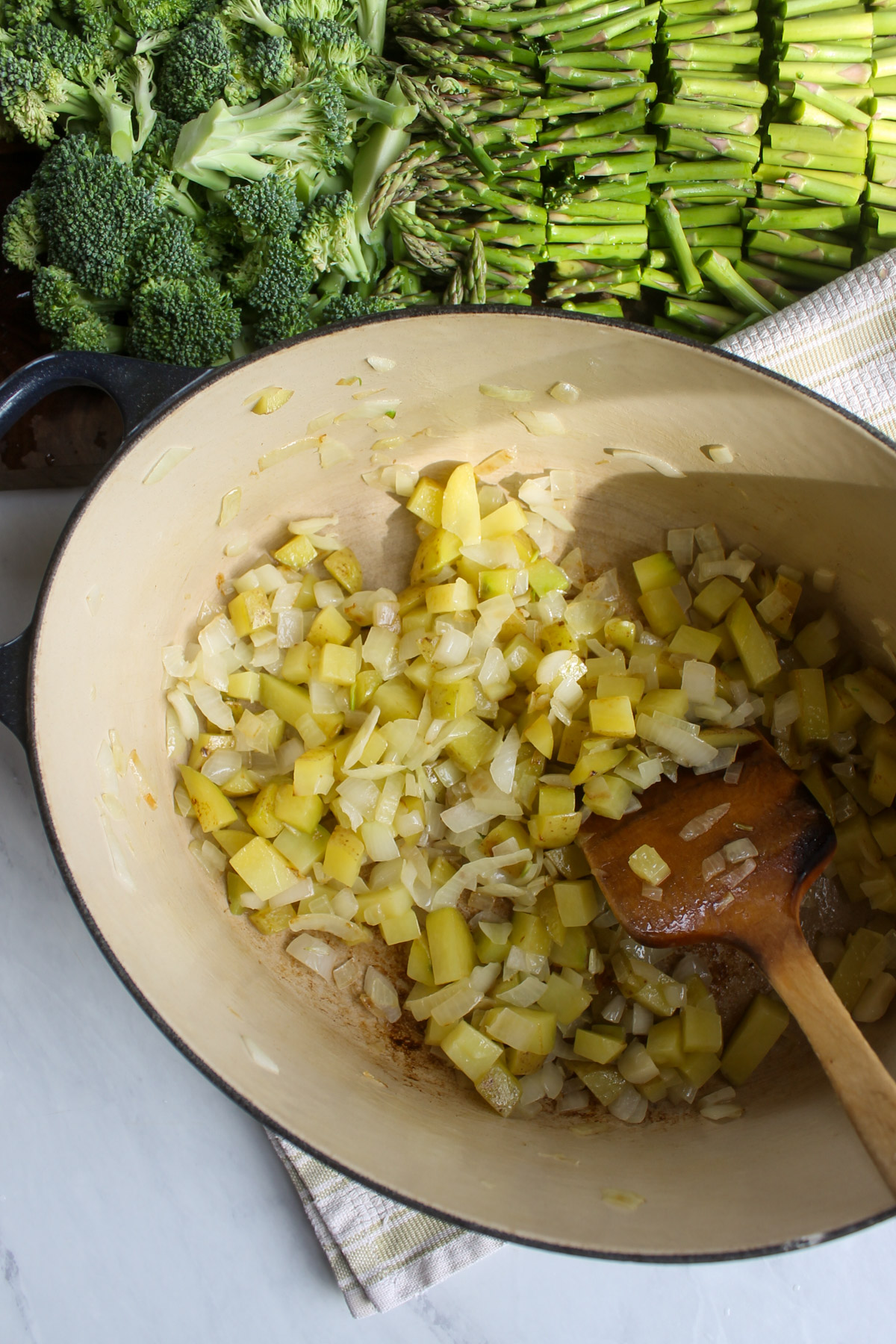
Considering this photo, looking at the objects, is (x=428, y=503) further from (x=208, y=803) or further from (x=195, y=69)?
(x=195, y=69)

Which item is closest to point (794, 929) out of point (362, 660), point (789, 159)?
point (362, 660)

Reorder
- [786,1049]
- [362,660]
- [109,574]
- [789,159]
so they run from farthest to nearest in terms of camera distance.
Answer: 1. [789,159]
2. [362,660]
3. [786,1049]
4. [109,574]

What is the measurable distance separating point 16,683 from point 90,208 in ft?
2.86

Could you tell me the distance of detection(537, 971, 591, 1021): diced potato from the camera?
1510 mm

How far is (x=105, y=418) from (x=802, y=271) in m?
1.44

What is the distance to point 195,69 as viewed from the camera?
1513 millimetres

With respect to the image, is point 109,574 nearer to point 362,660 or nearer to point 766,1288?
point 362,660

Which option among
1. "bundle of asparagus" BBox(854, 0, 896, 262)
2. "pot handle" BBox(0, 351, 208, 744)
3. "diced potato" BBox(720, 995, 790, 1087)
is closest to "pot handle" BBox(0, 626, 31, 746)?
"pot handle" BBox(0, 351, 208, 744)

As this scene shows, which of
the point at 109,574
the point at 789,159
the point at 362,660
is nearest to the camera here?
the point at 109,574

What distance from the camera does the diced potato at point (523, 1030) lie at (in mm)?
1466

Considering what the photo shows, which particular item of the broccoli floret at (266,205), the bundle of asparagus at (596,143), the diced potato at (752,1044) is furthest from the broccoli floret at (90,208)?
the diced potato at (752,1044)

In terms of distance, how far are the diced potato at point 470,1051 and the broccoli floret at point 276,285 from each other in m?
1.25

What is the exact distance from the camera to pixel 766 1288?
1603 millimetres

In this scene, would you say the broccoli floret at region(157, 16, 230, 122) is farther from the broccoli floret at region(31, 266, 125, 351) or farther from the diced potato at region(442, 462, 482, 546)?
the diced potato at region(442, 462, 482, 546)
